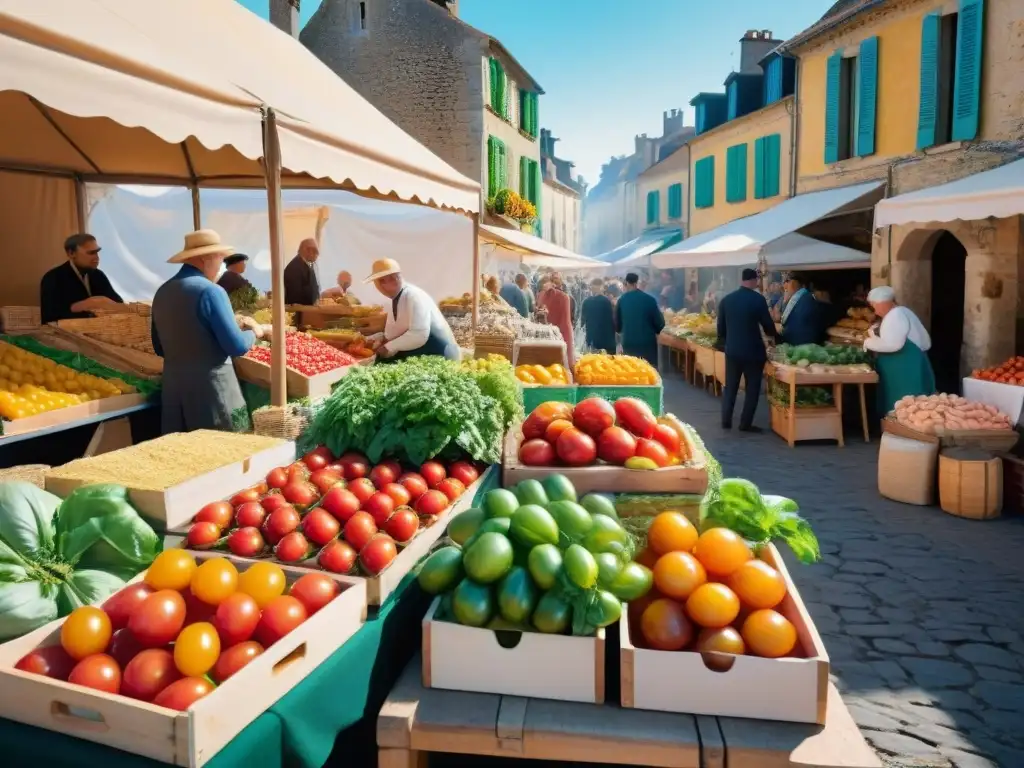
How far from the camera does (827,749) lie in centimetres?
208

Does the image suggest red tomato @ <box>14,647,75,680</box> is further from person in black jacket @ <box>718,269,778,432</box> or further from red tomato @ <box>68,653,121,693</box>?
person in black jacket @ <box>718,269,778,432</box>

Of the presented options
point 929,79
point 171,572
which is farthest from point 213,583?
point 929,79

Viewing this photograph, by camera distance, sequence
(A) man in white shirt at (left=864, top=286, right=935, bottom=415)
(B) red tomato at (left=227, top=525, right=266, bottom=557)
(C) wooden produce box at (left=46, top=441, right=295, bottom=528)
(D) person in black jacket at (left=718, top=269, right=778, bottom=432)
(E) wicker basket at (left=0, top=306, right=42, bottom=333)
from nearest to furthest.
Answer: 1. (B) red tomato at (left=227, top=525, right=266, bottom=557)
2. (C) wooden produce box at (left=46, top=441, right=295, bottom=528)
3. (E) wicker basket at (left=0, top=306, right=42, bottom=333)
4. (A) man in white shirt at (left=864, top=286, right=935, bottom=415)
5. (D) person in black jacket at (left=718, top=269, right=778, bottom=432)

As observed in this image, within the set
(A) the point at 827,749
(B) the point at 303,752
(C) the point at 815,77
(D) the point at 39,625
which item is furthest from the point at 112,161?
(C) the point at 815,77

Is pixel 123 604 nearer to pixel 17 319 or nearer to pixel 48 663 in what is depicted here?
pixel 48 663

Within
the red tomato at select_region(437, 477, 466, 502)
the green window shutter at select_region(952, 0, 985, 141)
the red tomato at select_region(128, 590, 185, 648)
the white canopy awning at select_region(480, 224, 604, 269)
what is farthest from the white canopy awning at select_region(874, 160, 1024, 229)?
the red tomato at select_region(128, 590, 185, 648)

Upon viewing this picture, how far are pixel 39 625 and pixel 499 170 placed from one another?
20821 mm

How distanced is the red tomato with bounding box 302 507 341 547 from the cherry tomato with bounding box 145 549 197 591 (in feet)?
1.44

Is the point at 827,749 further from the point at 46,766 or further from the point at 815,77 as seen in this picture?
the point at 815,77

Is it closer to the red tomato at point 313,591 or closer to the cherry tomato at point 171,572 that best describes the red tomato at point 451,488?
the red tomato at point 313,591

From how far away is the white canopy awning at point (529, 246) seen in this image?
15235 mm

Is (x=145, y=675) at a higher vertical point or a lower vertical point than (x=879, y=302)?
lower

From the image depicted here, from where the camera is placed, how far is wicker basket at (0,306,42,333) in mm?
5754

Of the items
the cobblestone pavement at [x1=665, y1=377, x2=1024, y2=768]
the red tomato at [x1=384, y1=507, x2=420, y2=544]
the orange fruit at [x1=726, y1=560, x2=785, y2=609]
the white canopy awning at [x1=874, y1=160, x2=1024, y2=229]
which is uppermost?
the white canopy awning at [x1=874, y1=160, x2=1024, y2=229]
